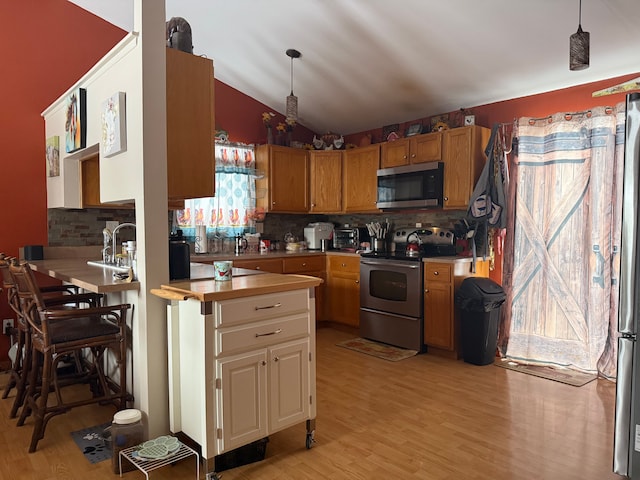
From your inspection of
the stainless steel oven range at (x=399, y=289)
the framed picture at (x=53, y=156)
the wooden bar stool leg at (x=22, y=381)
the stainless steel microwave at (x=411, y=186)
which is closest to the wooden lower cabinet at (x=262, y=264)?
the stainless steel oven range at (x=399, y=289)

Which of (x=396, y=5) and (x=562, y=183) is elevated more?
(x=396, y=5)

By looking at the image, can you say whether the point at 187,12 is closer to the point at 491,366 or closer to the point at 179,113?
the point at 179,113

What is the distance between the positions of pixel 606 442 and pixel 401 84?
10.8 ft

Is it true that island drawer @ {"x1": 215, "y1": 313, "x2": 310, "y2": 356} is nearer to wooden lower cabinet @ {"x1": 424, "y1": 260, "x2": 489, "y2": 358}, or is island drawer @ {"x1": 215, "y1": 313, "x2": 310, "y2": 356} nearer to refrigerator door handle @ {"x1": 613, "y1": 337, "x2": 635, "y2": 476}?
refrigerator door handle @ {"x1": 613, "y1": 337, "x2": 635, "y2": 476}

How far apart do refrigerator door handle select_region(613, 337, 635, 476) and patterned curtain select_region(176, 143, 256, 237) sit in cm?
382

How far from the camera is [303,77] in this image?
461 centimetres

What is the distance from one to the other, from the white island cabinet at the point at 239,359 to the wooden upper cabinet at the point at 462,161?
90.7 inches

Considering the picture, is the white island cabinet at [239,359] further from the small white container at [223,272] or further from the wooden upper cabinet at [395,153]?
the wooden upper cabinet at [395,153]

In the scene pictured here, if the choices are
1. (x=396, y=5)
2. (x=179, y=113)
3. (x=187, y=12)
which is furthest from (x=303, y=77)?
(x=179, y=113)

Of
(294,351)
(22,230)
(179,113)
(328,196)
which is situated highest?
(179,113)

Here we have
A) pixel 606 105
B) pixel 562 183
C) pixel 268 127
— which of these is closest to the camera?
pixel 606 105

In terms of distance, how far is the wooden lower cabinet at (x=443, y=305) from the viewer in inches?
156

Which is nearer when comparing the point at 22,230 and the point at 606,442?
the point at 606,442

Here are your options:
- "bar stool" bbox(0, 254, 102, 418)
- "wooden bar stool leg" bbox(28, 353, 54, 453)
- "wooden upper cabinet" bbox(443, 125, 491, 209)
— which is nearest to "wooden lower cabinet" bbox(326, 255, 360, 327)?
"wooden upper cabinet" bbox(443, 125, 491, 209)
